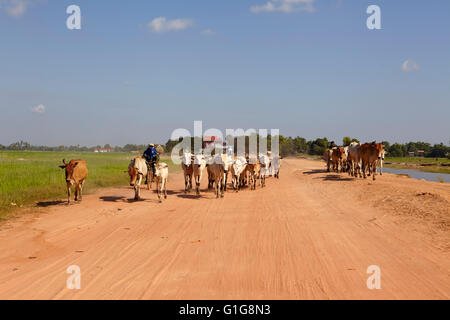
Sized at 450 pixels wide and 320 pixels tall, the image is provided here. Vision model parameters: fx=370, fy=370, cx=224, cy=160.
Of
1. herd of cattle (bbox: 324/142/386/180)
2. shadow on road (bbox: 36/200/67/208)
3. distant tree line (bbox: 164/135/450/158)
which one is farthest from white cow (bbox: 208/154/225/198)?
distant tree line (bbox: 164/135/450/158)

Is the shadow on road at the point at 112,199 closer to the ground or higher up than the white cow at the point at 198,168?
closer to the ground

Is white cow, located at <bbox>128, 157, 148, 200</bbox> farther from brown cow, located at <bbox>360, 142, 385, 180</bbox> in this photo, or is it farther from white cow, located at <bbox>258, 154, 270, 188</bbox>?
brown cow, located at <bbox>360, 142, 385, 180</bbox>

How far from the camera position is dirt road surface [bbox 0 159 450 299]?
217 inches

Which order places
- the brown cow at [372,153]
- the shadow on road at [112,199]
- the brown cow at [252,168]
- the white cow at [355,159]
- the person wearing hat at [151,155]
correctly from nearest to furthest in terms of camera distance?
the shadow on road at [112,199] → the person wearing hat at [151,155] → the brown cow at [372,153] → the brown cow at [252,168] → the white cow at [355,159]

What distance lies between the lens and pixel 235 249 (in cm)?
768

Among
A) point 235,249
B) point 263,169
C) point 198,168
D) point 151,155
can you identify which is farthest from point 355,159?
point 235,249

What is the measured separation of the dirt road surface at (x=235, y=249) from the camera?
217 inches

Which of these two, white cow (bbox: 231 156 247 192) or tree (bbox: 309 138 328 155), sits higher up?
tree (bbox: 309 138 328 155)

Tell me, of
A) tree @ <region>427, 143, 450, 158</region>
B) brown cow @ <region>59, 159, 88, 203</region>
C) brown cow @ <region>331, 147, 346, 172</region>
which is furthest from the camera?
tree @ <region>427, 143, 450, 158</region>

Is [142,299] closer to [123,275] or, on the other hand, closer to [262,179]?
[123,275]

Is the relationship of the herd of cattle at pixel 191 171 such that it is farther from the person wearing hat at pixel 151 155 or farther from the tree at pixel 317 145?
the tree at pixel 317 145

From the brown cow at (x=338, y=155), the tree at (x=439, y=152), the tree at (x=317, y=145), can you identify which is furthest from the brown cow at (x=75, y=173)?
the tree at (x=439, y=152)

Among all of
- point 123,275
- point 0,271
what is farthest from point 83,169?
point 123,275

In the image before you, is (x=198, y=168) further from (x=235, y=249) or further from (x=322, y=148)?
(x=322, y=148)
